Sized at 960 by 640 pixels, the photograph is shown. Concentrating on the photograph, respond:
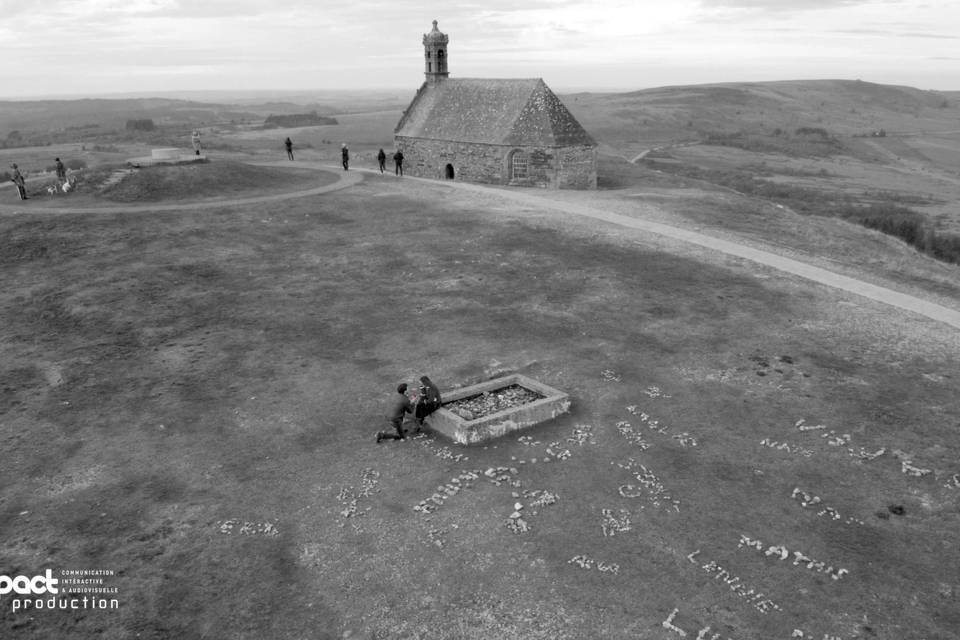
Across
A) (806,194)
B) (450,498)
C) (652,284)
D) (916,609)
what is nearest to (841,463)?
(916,609)

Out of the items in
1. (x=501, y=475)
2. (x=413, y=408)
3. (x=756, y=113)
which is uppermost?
(x=756, y=113)

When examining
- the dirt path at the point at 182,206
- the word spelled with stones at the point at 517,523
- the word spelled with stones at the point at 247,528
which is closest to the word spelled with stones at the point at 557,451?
the word spelled with stones at the point at 517,523

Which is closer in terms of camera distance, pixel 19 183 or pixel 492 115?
pixel 19 183

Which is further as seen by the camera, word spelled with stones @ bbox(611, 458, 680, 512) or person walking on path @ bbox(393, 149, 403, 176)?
person walking on path @ bbox(393, 149, 403, 176)

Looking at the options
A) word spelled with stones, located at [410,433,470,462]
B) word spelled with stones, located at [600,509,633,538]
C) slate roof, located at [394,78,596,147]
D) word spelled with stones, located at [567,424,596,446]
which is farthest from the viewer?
slate roof, located at [394,78,596,147]

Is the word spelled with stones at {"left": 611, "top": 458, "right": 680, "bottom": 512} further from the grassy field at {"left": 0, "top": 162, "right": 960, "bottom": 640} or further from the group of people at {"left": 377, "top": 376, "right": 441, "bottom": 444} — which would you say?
the group of people at {"left": 377, "top": 376, "right": 441, "bottom": 444}

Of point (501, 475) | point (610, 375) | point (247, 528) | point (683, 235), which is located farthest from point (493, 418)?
point (683, 235)

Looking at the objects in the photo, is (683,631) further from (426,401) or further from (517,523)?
(426,401)

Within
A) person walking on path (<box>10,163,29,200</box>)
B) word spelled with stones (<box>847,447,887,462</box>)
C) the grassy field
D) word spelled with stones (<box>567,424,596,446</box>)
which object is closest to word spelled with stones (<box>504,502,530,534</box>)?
the grassy field
